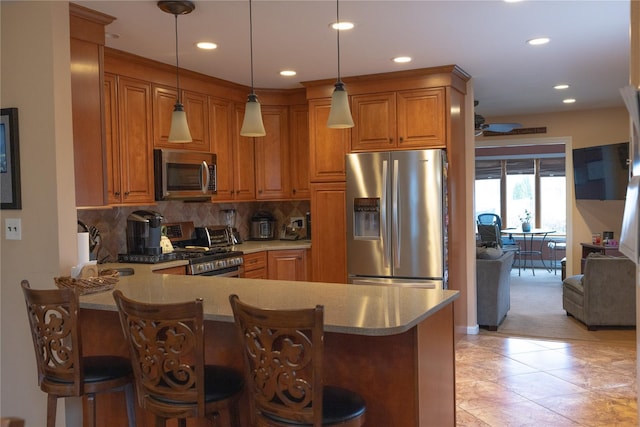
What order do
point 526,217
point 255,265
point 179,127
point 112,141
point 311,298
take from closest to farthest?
1. point 311,298
2. point 179,127
3. point 112,141
4. point 255,265
5. point 526,217

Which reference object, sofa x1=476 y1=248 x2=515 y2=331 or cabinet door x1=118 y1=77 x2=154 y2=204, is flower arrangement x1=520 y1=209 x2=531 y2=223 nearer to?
sofa x1=476 y1=248 x2=515 y2=331

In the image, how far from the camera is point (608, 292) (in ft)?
18.5

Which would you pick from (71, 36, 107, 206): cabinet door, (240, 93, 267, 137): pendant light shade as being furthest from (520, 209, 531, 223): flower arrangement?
(71, 36, 107, 206): cabinet door

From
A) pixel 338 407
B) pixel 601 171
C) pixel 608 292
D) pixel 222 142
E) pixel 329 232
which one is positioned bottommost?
pixel 608 292

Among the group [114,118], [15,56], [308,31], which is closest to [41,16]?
[15,56]

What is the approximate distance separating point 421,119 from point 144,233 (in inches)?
98.4

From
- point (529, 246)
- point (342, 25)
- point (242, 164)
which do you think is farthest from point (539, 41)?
point (529, 246)

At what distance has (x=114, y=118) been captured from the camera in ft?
13.4

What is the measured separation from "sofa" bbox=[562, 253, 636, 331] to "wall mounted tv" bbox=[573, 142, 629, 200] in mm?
1761

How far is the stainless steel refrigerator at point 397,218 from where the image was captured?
472 centimetres

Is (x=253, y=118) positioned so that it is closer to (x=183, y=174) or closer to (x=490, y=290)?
(x=183, y=174)

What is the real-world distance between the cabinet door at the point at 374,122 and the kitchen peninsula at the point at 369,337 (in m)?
2.36

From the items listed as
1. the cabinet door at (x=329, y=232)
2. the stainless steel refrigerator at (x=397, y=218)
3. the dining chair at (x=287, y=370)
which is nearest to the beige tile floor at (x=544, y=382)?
the stainless steel refrigerator at (x=397, y=218)

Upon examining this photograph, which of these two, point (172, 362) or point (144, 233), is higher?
point (144, 233)
